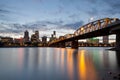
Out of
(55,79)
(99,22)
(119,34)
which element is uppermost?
(99,22)

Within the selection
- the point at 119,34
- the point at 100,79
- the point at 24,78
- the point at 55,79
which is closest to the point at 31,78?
the point at 24,78

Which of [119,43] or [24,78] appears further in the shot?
[119,43]

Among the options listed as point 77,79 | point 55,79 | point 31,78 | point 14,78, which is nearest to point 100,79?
point 77,79

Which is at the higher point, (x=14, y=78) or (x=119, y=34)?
(x=119, y=34)

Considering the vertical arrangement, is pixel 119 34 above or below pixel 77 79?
above

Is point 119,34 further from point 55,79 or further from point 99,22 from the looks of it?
→ point 55,79

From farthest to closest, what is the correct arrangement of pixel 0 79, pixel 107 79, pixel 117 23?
pixel 117 23, pixel 0 79, pixel 107 79

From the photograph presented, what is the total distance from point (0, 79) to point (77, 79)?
6501mm

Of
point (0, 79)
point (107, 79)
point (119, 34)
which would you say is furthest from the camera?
point (119, 34)

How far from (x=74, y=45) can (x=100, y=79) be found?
114654 millimetres

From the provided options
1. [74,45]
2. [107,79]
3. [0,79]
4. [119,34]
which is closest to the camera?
[107,79]

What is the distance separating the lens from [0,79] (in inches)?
653

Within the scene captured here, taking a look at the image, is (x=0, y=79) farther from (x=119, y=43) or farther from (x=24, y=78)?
(x=119, y=43)

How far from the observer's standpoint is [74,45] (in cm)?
13038
